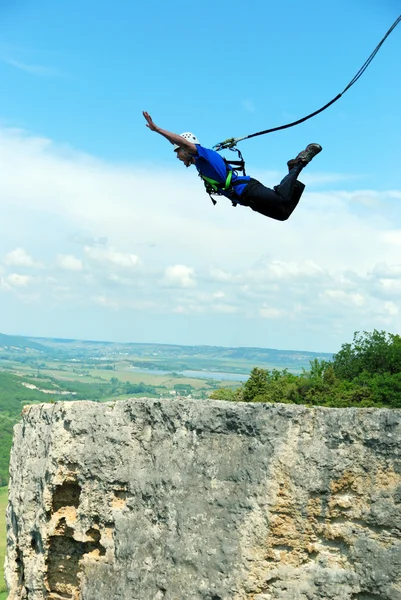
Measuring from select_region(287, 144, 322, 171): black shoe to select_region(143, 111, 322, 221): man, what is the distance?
0.25 ft

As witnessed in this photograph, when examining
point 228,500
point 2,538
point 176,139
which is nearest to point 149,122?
point 176,139

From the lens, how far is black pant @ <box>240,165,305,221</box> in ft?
30.9

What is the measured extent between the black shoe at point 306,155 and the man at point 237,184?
0.25 feet

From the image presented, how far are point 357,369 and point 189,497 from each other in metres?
41.9

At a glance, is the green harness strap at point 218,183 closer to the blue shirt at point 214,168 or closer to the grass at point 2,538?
the blue shirt at point 214,168

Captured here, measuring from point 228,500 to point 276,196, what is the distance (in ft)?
13.7

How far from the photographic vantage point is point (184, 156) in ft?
31.2

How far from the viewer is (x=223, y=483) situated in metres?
8.59

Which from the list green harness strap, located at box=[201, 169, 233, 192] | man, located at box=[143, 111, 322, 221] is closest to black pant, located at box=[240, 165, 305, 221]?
man, located at box=[143, 111, 322, 221]

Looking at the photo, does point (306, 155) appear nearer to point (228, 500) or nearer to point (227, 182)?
point (227, 182)

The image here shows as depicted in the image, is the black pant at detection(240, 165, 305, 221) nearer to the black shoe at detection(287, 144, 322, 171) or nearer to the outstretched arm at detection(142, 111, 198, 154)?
the black shoe at detection(287, 144, 322, 171)

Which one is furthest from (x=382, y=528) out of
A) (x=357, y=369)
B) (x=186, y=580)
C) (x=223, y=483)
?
(x=357, y=369)

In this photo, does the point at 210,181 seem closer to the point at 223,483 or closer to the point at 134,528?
the point at 223,483

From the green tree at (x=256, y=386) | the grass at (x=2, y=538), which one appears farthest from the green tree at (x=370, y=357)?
the grass at (x=2, y=538)
